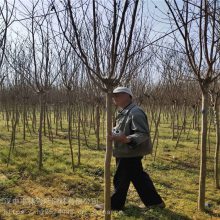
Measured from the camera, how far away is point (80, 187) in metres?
5.20

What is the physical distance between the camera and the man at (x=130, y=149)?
11.8 feet

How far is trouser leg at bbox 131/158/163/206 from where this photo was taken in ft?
12.8

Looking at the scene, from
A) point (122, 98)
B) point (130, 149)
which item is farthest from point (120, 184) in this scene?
point (122, 98)

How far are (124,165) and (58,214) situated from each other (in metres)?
1.11

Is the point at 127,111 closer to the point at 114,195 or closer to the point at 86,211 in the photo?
the point at 114,195

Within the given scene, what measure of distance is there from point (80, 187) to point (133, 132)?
1.98 m

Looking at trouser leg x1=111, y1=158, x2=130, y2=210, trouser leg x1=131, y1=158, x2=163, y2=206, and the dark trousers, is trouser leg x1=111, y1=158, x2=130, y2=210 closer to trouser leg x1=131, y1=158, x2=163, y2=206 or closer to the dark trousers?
the dark trousers

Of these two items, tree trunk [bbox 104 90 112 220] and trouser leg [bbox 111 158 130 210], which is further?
trouser leg [bbox 111 158 130 210]

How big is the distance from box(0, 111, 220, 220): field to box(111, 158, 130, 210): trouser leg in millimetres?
150

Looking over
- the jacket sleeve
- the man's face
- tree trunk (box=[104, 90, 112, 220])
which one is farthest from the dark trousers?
the man's face

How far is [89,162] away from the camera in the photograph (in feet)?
23.4

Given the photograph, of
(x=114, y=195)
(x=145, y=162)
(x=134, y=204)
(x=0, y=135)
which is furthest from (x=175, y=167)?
(x=0, y=135)

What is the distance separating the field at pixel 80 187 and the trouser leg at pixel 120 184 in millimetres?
150

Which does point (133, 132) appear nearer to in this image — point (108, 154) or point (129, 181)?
point (108, 154)
